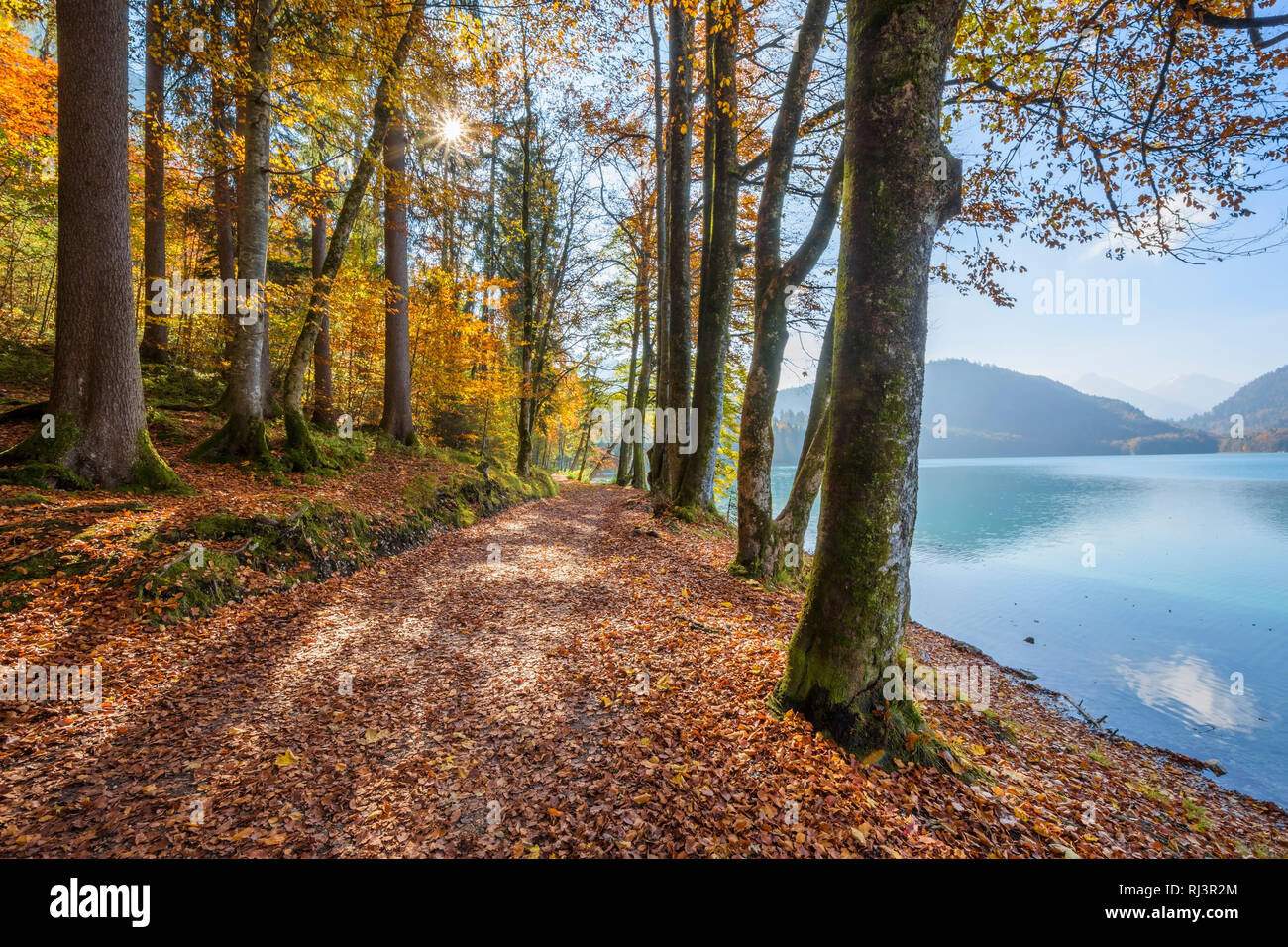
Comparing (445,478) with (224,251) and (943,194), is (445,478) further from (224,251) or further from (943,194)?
(943,194)

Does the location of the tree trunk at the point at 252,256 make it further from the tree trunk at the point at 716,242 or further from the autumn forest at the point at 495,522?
the tree trunk at the point at 716,242

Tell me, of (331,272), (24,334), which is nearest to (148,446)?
(331,272)

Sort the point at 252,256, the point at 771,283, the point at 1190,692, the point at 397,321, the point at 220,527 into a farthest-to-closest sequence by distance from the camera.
A: the point at 397,321 → the point at 1190,692 → the point at 252,256 → the point at 771,283 → the point at 220,527

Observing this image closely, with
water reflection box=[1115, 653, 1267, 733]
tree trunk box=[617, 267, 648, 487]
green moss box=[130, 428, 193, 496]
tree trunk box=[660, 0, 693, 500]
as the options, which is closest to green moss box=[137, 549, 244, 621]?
green moss box=[130, 428, 193, 496]

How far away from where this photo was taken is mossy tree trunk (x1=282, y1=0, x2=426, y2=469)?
31.1ft

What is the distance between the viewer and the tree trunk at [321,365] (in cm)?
1284

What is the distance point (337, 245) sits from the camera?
9828mm

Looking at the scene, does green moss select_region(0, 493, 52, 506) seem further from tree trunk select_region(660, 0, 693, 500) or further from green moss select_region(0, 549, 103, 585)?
tree trunk select_region(660, 0, 693, 500)

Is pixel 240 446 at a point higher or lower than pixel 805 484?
higher

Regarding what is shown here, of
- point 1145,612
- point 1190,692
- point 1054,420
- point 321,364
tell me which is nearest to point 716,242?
point 321,364

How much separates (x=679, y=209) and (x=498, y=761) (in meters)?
10.7

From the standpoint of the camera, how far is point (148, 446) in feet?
21.6

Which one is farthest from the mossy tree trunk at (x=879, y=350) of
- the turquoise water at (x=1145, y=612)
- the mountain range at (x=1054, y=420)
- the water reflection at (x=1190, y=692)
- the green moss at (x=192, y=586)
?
the mountain range at (x=1054, y=420)

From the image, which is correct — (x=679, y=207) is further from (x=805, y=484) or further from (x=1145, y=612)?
(x=1145, y=612)
